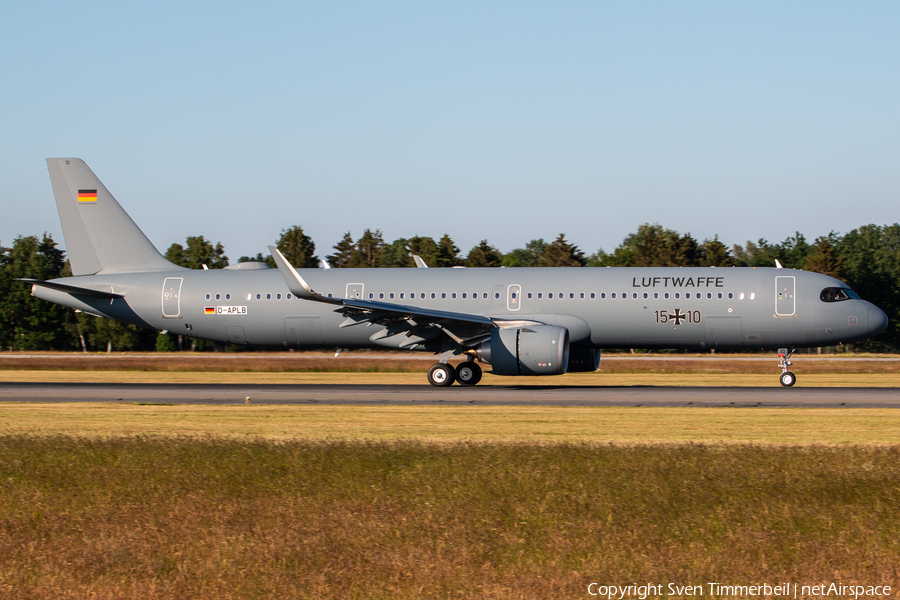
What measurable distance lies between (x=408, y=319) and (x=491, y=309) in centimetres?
295

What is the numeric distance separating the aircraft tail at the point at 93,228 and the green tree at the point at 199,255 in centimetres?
4287

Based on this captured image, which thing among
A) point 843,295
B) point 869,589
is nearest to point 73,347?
point 843,295

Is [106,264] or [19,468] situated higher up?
[106,264]

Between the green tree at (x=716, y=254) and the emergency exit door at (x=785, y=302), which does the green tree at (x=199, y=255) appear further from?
the emergency exit door at (x=785, y=302)

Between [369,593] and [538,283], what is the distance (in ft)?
67.8

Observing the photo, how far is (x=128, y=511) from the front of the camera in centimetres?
962

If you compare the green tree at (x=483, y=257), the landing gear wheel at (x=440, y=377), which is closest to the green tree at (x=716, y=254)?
the green tree at (x=483, y=257)

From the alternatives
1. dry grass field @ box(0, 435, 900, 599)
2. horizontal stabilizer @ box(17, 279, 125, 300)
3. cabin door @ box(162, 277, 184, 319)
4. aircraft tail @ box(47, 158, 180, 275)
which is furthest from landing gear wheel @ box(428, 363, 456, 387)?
dry grass field @ box(0, 435, 900, 599)

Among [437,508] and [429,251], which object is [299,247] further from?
[437,508]

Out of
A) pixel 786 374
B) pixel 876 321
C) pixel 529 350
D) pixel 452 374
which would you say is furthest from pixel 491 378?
pixel 876 321

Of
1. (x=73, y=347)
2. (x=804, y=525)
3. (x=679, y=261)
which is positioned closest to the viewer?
(x=804, y=525)

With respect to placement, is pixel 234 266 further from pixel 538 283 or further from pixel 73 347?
pixel 73 347

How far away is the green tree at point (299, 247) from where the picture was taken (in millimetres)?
71656

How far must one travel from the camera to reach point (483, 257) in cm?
6912
